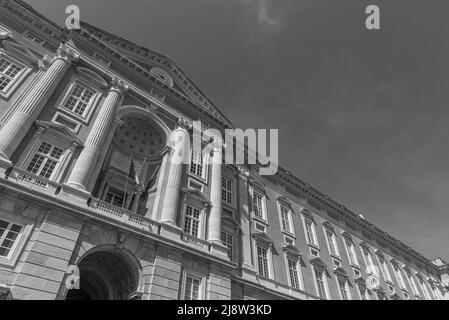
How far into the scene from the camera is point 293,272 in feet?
87.4

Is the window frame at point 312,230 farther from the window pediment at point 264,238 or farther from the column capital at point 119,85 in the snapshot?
the column capital at point 119,85

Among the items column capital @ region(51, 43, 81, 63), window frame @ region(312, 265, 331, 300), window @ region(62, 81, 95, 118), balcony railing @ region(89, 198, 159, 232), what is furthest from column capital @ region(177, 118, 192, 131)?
window frame @ region(312, 265, 331, 300)

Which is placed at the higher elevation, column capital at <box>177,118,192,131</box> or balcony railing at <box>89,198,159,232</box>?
column capital at <box>177,118,192,131</box>

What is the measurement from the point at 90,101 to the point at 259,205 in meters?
→ 18.2

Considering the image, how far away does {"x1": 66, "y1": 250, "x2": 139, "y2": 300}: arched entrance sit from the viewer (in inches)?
631

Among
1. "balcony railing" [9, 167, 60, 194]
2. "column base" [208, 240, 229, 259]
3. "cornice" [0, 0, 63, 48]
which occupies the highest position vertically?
"cornice" [0, 0, 63, 48]

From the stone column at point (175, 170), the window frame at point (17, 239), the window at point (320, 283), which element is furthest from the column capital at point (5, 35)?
the window at point (320, 283)

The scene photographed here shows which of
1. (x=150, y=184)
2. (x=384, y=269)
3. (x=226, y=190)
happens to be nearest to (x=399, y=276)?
(x=384, y=269)

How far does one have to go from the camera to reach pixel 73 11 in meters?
22.9

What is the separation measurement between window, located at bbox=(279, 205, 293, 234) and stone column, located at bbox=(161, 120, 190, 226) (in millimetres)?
12998

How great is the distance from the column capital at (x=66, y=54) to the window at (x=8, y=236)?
1281cm

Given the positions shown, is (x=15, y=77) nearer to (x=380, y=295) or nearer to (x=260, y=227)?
(x=260, y=227)
